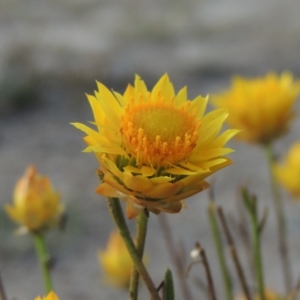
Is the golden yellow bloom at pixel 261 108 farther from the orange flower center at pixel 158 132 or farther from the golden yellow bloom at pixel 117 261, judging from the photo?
the orange flower center at pixel 158 132

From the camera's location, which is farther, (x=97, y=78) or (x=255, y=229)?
(x=97, y=78)

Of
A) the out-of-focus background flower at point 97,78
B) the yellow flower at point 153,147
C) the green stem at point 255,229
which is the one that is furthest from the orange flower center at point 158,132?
the out-of-focus background flower at point 97,78

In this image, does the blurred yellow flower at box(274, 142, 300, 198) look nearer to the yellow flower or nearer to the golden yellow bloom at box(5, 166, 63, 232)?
the golden yellow bloom at box(5, 166, 63, 232)

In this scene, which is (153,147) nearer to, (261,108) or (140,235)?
(140,235)

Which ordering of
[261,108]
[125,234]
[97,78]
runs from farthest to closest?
Result: [97,78], [261,108], [125,234]

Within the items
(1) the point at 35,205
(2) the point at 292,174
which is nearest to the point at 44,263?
(1) the point at 35,205

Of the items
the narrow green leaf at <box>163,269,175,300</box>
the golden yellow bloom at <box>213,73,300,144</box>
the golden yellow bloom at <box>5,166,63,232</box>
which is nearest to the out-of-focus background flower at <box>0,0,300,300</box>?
the golden yellow bloom at <box>213,73,300,144</box>

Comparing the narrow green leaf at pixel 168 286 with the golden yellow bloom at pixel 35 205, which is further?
the golden yellow bloom at pixel 35 205

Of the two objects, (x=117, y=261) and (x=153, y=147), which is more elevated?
(x=153, y=147)
